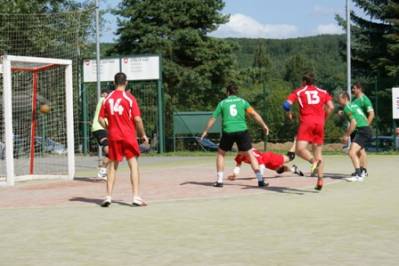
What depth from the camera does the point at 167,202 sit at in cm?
1073

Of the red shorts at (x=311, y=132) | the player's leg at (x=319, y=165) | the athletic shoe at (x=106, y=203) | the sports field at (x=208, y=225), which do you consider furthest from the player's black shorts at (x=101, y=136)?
the player's leg at (x=319, y=165)

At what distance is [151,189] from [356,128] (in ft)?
14.2

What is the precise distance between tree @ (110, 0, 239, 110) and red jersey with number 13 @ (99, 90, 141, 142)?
38342mm

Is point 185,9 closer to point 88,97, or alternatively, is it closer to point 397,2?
point 397,2

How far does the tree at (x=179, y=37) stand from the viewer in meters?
49.8

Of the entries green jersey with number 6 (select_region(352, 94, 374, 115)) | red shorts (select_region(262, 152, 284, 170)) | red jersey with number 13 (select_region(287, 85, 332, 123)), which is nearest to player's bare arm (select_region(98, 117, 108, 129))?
red jersey with number 13 (select_region(287, 85, 332, 123))

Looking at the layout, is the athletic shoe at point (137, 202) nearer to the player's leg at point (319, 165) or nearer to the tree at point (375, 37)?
the player's leg at point (319, 165)

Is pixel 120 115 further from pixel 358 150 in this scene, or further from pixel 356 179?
pixel 358 150

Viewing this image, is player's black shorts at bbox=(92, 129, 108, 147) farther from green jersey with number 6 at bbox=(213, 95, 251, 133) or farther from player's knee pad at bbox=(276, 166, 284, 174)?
player's knee pad at bbox=(276, 166, 284, 174)

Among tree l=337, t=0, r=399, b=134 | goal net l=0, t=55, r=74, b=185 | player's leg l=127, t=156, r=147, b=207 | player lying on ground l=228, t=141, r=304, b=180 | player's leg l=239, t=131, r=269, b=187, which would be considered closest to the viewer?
player's leg l=127, t=156, r=147, b=207

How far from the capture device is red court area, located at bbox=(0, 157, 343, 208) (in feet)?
37.3

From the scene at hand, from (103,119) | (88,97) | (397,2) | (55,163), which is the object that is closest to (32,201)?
(103,119)

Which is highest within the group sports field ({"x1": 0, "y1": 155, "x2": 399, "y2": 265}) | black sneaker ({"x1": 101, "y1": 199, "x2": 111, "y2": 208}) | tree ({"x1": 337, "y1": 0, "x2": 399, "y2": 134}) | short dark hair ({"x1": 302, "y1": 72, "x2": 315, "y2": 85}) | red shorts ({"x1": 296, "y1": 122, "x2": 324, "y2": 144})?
tree ({"x1": 337, "y1": 0, "x2": 399, "y2": 134})

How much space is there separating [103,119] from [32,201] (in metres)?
1.91
